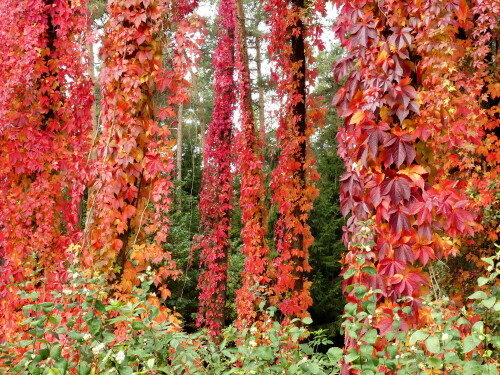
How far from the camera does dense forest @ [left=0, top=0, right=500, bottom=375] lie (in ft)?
Result: 6.90

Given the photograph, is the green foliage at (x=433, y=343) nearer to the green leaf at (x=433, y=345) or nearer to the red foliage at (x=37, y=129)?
the green leaf at (x=433, y=345)

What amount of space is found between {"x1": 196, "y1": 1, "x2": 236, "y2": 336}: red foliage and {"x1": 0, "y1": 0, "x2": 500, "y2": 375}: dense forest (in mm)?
1545

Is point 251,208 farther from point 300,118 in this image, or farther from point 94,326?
point 94,326

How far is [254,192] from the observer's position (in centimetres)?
747

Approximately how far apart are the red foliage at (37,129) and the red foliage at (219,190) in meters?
4.38

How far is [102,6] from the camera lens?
13.6 metres

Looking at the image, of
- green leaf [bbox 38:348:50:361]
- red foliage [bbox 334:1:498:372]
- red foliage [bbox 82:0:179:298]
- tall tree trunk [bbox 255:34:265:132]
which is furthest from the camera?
tall tree trunk [bbox 255:34:265:132]

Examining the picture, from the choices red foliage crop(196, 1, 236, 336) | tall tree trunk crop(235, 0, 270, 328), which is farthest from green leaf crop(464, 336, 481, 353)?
red foliage crop(196, 1, 236, 336)

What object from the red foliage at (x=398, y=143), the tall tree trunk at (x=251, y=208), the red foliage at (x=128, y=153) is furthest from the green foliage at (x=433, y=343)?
the tall tree trunk at (x=251, y=208)

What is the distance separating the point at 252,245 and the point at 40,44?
14.2ft

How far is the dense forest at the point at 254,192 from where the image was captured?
2104 mm

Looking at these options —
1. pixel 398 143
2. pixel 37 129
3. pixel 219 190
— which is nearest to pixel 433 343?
pixel 398 143

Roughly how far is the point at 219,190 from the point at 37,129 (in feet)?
16.3

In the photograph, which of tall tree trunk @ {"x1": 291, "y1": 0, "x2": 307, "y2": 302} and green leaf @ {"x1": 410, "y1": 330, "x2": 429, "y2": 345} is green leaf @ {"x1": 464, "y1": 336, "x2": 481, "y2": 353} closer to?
green leaf @ {"x1": 410, "y1": 330, "x2": 429, "y2": 345}
